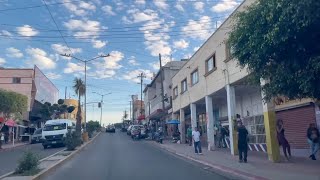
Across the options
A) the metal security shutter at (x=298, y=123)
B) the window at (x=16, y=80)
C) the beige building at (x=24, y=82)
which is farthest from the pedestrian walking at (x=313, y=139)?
the window at (x=16, y=80)

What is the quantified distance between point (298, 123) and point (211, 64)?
8316mm

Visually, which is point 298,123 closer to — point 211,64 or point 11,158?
point 211,64

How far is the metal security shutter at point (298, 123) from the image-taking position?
58.2 ft

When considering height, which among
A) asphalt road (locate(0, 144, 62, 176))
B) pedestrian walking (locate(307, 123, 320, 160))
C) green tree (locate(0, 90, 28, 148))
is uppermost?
green tree (locate(0, 90, 28, 148))

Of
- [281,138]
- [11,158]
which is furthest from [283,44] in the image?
[11,158]

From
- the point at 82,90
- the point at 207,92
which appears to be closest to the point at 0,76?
the point at 82,90

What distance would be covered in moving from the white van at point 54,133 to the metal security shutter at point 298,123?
19.6 meters

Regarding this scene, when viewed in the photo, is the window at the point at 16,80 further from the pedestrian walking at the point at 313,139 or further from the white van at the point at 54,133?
the pedestrian walking at the point at 313,139

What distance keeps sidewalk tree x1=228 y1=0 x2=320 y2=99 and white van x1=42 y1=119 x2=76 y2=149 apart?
24.8m

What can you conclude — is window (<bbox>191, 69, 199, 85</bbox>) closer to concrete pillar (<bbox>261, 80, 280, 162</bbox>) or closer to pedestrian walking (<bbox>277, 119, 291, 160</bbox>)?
concrete pillar (<bbox>261, 80, 280, 162</bbox>)

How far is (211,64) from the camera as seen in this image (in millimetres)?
25344

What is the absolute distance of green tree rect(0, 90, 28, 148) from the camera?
3609 centimetres

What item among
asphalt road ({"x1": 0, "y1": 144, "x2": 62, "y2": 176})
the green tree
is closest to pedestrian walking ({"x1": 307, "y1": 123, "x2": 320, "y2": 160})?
asphalt road ({"x1": 0, "y1": 144, "x2": 62, "y2": 176})

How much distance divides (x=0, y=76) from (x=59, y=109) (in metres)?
12.5
